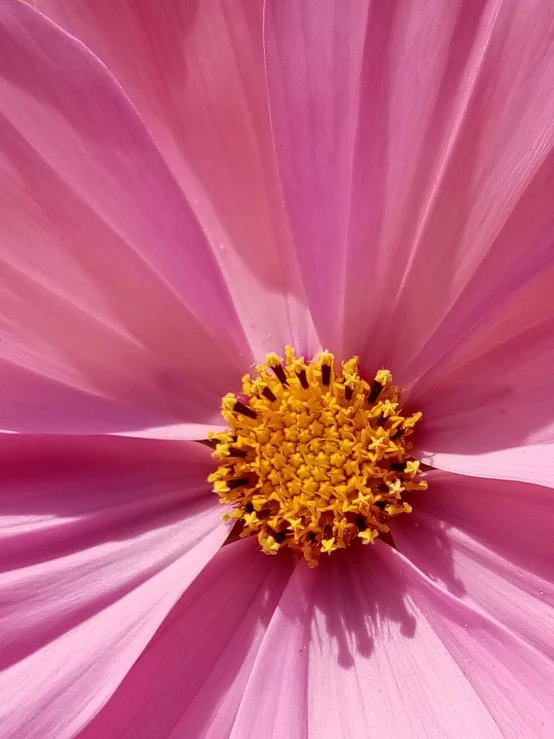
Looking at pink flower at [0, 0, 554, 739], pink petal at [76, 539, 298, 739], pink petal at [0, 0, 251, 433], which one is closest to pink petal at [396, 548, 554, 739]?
pink flower at [0, 0, 554, 739]

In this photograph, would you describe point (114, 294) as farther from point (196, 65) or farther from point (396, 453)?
point (396, 453)

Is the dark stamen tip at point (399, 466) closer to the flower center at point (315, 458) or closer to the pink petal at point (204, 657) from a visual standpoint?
the flower center at point (315, 458)

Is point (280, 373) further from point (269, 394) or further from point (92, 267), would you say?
point (92, 267)

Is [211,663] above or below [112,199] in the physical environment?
below

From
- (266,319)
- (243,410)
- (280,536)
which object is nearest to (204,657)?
(280,536)

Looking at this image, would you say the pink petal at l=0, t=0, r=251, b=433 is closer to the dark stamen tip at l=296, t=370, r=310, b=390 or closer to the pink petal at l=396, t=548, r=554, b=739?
the dark stamen tip at l=296, t=370, r=310, b=390

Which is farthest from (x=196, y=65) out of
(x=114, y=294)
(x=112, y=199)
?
(x=114, y=294)
